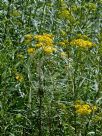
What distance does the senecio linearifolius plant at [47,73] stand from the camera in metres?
3.78

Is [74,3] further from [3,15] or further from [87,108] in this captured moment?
[87,108]

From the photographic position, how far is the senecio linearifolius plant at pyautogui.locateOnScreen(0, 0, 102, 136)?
12.4 feet

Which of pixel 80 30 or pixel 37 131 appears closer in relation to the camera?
pixel 37 131

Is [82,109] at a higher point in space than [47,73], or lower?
lower

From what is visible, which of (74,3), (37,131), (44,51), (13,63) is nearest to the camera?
(44,51)

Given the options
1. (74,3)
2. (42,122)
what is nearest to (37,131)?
(42,122)

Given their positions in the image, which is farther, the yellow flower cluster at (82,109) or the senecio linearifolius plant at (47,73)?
the senecio linearifolius plant at (47,73)

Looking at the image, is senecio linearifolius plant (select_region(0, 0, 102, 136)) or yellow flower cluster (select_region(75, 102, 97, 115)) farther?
senecio linearifolius plant (select_region(0, 0, 102, 136))

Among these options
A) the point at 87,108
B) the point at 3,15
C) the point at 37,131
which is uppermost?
the point at 3,15

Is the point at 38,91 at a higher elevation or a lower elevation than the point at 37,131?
higher

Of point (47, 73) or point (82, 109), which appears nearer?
point (82, 109)

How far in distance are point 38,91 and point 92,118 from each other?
0.55 meters

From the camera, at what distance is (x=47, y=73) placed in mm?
3920

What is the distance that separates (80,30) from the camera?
5.32 m
